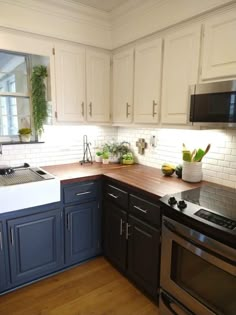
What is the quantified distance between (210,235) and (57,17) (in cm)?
228

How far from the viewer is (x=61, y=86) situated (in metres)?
2.33

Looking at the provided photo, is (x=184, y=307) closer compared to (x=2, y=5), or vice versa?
(x=184, y=307)

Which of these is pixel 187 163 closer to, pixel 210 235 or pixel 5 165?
pixel 210 235

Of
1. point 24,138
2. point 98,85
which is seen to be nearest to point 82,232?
point 24,138

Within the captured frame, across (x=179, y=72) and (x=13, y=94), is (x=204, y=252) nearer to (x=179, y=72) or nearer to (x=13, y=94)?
(x=179, y=72)

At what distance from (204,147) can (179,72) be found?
2.31 feet

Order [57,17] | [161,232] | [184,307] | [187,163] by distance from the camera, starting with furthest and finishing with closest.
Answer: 1. [57,17]
2. [187,163]
3. [161,232]
4. [184,307]

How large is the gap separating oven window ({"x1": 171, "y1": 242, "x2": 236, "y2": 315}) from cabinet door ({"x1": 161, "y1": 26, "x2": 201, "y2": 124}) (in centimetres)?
103

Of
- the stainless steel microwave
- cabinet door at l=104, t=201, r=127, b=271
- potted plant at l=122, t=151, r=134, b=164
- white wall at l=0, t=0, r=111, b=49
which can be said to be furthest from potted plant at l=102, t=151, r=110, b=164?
the stainless steel microwave

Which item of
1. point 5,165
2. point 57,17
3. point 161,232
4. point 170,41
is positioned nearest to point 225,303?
point 161,232

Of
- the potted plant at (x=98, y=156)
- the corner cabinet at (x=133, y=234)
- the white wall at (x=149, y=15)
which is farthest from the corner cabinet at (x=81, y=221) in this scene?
the white wall at (x=149, y=15)

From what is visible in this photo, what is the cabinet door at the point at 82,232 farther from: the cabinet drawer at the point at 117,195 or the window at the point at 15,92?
the window at the point at 15,92

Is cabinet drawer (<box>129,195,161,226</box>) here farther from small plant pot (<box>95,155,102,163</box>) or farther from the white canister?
small plant pot (<box>95,155,102,163</box>)

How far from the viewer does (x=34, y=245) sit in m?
2.02
